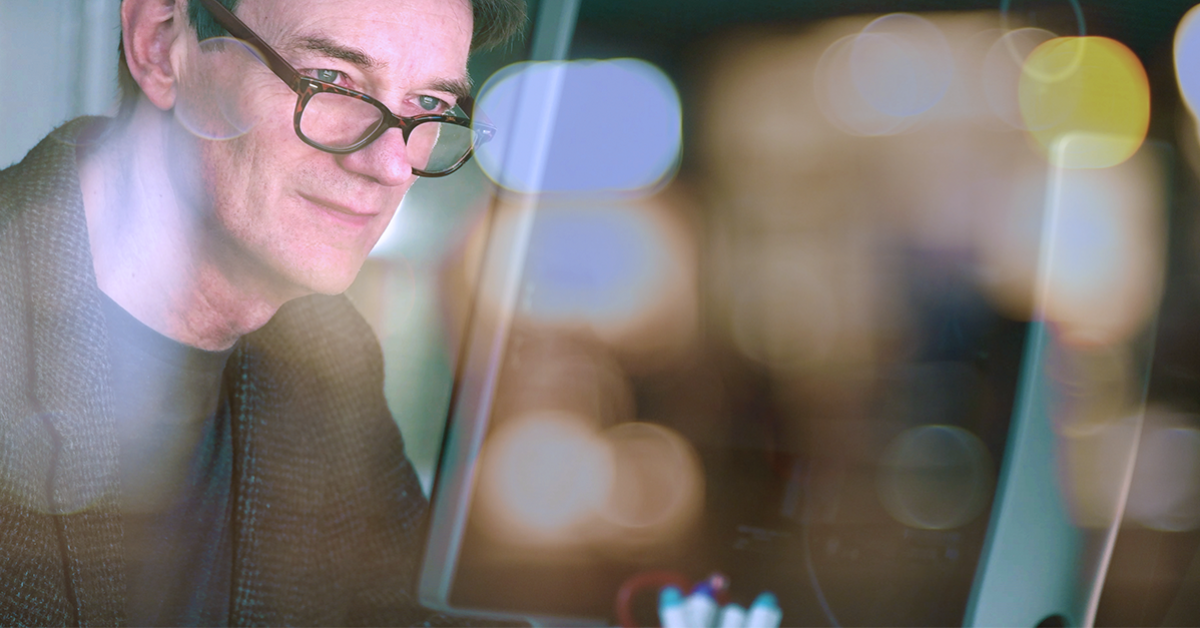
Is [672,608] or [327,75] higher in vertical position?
[327,75]

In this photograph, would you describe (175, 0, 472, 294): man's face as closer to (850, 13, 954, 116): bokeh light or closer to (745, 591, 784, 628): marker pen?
(850, 13, 954, 116): bokeh light

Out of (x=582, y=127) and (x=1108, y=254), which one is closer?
(x=1108, y=254)

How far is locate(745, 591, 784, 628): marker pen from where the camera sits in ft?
2.66

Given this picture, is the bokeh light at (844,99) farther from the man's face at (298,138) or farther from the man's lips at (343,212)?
the man's lips at (343,212)

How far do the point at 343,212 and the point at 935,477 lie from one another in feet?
2.14

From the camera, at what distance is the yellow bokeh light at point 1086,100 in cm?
70

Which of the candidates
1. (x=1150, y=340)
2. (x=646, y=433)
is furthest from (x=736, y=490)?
(x=1150, y=340)

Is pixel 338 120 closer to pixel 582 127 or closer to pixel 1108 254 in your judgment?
pixel 582 127

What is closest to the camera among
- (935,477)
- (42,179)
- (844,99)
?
(42,179)

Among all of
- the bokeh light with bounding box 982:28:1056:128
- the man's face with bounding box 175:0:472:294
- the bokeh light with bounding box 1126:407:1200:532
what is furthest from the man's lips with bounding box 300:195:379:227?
the bokeh light with bounding box 1126:407:1200:532

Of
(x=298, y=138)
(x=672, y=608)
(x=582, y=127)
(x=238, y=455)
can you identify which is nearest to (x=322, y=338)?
(x=238, y=455)

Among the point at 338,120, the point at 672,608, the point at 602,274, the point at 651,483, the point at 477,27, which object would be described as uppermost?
the point at 477,27

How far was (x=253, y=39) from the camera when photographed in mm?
677

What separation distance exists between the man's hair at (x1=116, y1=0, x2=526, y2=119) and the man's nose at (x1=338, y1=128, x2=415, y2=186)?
159 mm
